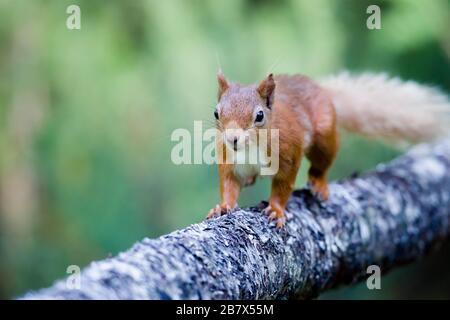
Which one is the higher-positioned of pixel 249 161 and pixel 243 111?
pixel 243 111

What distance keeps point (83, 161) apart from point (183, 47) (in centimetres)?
66

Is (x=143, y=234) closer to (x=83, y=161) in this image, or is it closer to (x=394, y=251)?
(x=83, y=161)

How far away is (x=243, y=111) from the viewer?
Result: 1913 mm

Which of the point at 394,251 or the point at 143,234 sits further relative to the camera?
the point at 143,234

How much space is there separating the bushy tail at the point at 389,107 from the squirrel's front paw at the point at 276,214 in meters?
0.81

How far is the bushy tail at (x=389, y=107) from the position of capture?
255cm

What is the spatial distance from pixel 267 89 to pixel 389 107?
30.4 inches

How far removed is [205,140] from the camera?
2203mm

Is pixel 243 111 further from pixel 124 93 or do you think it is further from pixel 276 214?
pixel 124 93

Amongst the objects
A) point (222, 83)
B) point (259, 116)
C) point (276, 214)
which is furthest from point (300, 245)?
point (222, 83)

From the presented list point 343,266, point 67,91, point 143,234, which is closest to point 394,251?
point 343,266

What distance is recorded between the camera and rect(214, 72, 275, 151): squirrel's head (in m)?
1.83

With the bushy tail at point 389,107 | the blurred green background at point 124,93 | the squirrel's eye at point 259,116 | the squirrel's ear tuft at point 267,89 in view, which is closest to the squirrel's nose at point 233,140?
the squirrel's eye at point 259,116

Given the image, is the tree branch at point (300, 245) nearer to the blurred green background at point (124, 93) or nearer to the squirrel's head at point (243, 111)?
the squirrel's head at point (243, 111)
